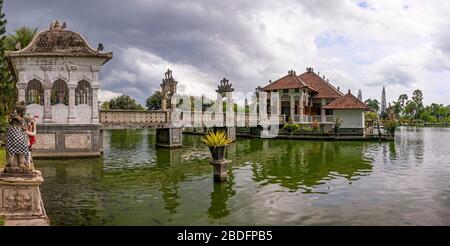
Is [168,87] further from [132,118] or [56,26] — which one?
[56,26]

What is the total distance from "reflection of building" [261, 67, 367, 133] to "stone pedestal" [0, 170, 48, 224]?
127ft

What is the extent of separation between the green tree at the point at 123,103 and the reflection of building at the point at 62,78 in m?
49.5

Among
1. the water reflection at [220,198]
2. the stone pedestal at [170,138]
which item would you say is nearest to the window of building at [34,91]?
the stone pedestal at [170,138]

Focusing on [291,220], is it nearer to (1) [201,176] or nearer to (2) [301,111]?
(1) [201,176]

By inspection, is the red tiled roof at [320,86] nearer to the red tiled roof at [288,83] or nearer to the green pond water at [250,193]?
the red tiled roof at [288,83]

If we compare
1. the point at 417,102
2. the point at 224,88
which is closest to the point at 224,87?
the point at 224,88

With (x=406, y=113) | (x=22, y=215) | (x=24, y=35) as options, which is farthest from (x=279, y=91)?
(x=406, y=113)

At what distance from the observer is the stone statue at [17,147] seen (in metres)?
7.74

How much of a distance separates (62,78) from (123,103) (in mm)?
50972

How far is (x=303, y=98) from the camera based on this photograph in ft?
149

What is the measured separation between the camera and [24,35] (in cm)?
3700

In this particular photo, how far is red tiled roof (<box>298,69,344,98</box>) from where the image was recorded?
47681 millimetres

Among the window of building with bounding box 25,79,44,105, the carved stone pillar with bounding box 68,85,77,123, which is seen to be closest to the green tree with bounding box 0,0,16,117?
the window of building with bounding box 25,79,44,105

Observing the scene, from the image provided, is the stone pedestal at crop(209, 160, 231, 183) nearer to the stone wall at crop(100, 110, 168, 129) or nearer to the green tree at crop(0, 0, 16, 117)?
the stone wall at crop(100, 110, 168, 129)
